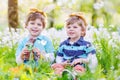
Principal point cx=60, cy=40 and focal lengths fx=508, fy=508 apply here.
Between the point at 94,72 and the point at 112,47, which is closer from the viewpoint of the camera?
the point at 94,72

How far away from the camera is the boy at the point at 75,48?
18.0 feet

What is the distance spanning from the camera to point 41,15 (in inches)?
229

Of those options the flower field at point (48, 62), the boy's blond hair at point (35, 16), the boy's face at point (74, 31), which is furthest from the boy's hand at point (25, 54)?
the boy's face at point (74, 31)

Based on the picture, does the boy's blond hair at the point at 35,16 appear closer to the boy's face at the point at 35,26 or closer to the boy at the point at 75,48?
the boy's face at the point at 35,26

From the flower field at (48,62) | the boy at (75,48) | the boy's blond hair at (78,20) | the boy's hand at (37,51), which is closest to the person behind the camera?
the flower field at (48,62)

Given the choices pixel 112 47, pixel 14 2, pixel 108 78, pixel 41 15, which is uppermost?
→ pixel 14 2

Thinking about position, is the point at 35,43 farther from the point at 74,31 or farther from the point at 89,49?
the point at 89,49

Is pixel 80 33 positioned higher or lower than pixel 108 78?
higher

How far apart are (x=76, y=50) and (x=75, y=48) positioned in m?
0.03

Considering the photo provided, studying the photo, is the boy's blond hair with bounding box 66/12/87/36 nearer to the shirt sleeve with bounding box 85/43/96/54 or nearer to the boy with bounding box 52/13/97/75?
the boy with bounding box 52/13/97/75

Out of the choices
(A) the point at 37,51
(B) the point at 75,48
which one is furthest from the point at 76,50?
(A) the point at 37,51

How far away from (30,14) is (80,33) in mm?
634

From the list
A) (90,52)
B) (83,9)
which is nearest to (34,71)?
(90,52)

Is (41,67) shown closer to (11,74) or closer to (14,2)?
(11,74)
